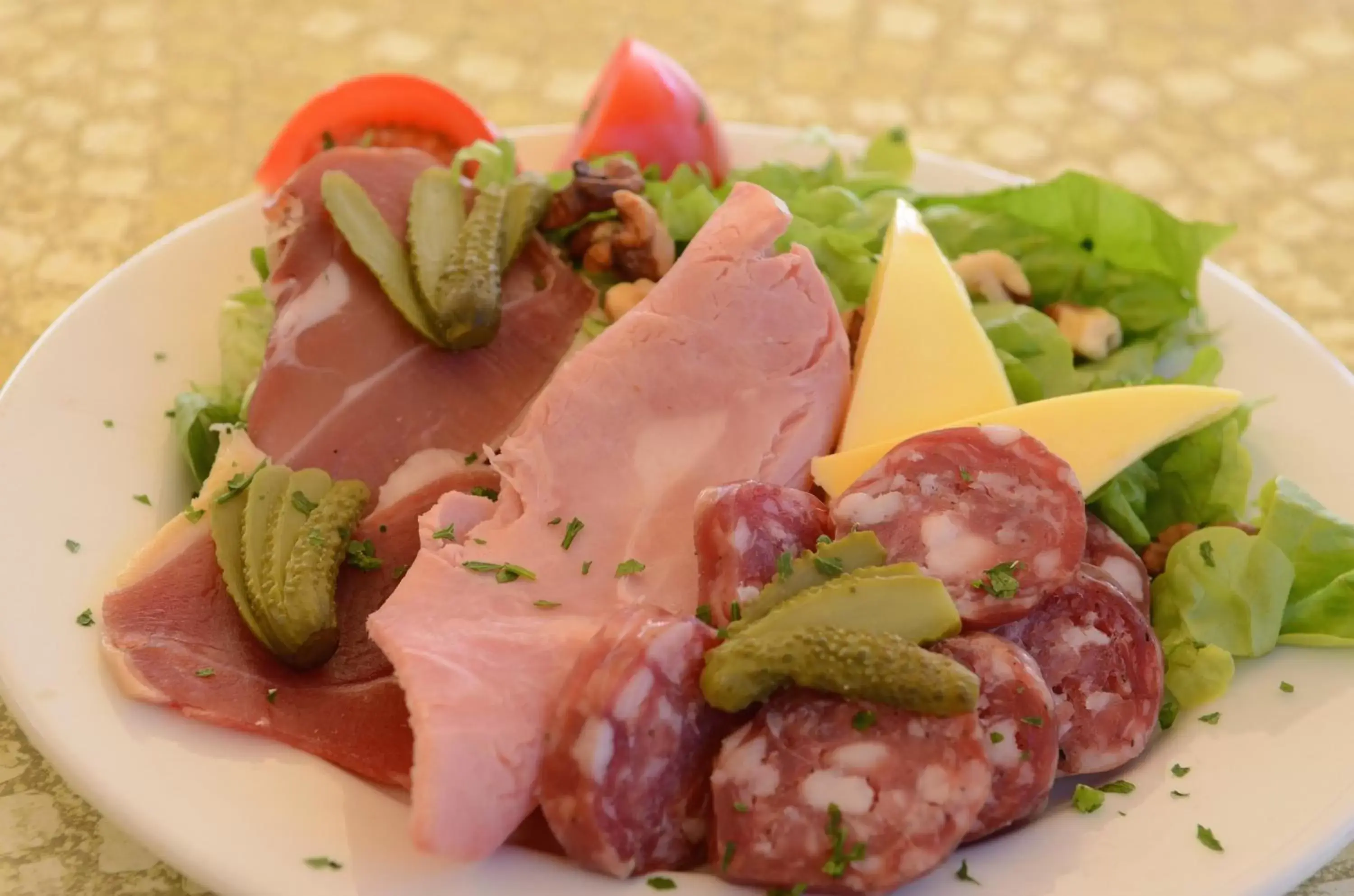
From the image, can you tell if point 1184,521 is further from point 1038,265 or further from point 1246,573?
point 1038,265

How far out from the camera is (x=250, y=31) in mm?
4098

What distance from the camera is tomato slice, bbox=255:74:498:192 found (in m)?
2.64

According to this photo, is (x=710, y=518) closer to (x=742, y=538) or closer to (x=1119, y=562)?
(x=742, y=538)

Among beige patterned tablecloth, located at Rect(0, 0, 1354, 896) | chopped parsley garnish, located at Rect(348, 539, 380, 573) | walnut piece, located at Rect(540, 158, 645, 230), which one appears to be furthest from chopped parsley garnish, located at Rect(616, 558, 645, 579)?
beige patterned tablecloth, located at Rect(0, 0, 1354, 896)

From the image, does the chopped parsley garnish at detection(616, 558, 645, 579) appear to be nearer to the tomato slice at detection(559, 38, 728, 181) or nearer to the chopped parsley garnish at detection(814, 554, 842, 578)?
the chopped parsley garnish at detection(814, 554, 842, 578)

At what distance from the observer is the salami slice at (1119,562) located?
1915 millimetres

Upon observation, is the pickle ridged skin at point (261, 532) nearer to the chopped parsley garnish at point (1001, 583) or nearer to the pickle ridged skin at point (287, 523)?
the pickle ridged skin at point (287, 523)

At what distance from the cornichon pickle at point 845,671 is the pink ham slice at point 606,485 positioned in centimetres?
23

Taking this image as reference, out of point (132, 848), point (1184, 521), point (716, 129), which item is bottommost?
point (132, 848)

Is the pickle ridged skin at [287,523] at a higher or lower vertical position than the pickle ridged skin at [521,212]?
lower

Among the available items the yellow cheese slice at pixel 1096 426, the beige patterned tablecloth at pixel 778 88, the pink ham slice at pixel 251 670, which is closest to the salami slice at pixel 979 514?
the yellow cheese slice at pixel 1096 426

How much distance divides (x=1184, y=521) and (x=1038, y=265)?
65cm

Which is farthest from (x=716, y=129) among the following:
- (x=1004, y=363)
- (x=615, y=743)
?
(x=615, y=743)

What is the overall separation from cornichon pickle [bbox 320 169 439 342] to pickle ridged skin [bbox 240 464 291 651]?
380 mm
